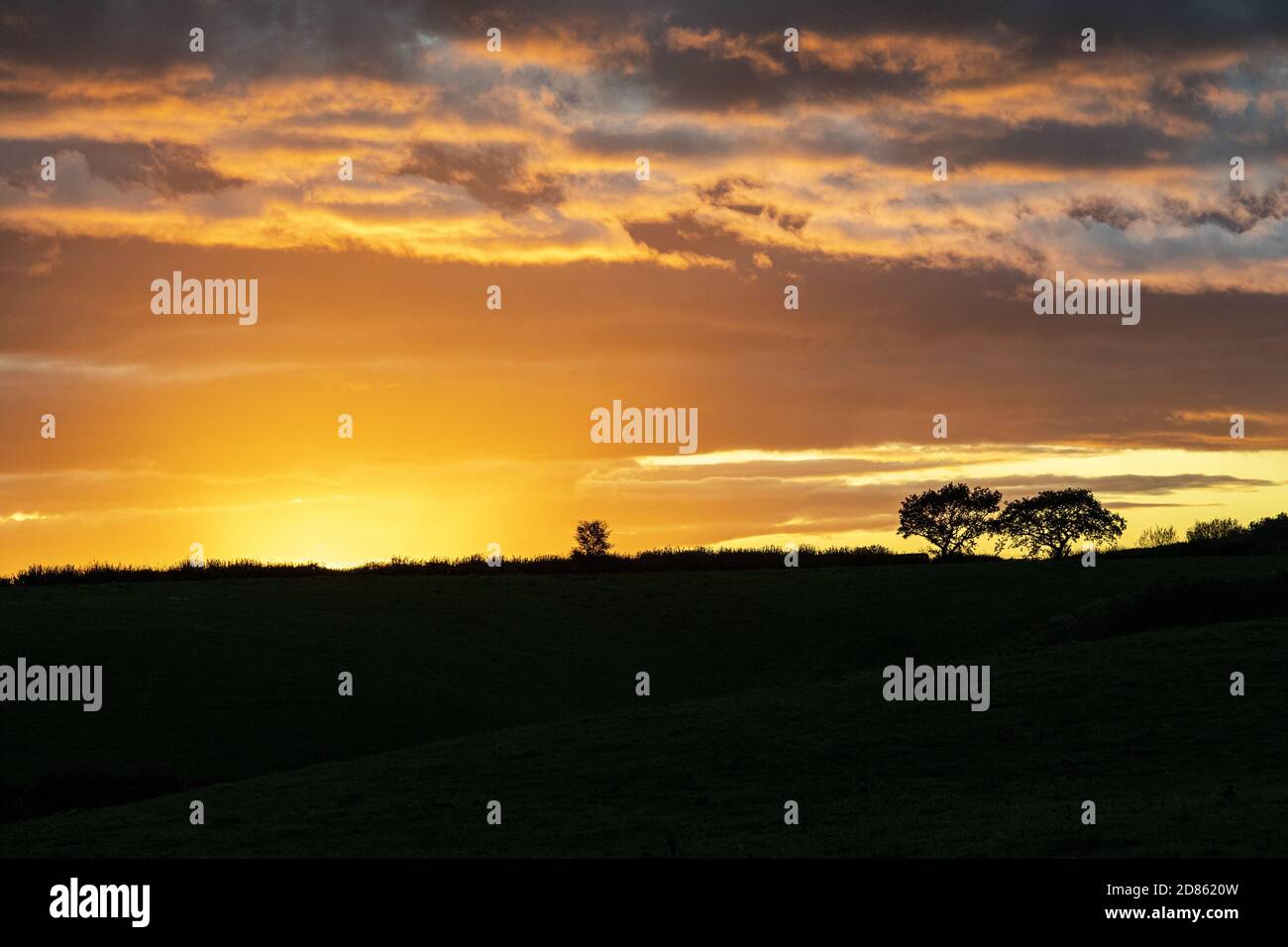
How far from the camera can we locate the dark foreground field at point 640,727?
32.6m

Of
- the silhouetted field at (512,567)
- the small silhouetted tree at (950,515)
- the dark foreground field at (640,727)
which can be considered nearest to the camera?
the dark foreground field at (640,727)

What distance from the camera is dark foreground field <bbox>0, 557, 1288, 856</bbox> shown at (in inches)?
1284

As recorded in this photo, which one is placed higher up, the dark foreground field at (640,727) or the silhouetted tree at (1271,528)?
the silhouetted tree at (1271,528)

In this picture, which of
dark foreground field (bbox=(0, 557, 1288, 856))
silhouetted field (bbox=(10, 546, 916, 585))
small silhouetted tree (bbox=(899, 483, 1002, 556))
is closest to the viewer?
dark foreground field (bbox=(0, 557, 1288, 856))

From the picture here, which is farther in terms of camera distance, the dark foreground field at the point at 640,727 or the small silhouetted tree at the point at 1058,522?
the small silhouetted tree at the point at 1058,522

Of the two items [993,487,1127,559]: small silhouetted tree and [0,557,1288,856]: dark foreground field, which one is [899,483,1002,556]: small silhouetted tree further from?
[0,557,1288,856]: dark foreground field

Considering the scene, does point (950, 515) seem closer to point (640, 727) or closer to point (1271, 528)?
point (1271, 528)

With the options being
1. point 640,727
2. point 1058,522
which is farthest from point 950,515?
point 640,727

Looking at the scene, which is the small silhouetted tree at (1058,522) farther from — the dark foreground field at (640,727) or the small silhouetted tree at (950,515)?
the dark foreground field at (640,727)

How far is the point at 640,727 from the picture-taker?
49.1 metres

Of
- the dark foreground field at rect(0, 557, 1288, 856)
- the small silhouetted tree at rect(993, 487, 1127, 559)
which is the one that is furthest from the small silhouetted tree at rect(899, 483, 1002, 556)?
the dark foreground field at rect(0, 557, 1288, 856)

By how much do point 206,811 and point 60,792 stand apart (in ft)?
36.0

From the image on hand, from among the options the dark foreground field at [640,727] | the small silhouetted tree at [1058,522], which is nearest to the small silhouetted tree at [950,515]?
the small silhouetted tree at [1058,522]

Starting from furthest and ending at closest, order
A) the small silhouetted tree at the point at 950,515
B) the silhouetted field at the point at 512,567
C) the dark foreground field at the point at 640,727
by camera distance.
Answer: the small silhouetted tree at the point at 950,515, the silhouetted field at the point at 512,567, the dark foreground field at the point at 640,727
